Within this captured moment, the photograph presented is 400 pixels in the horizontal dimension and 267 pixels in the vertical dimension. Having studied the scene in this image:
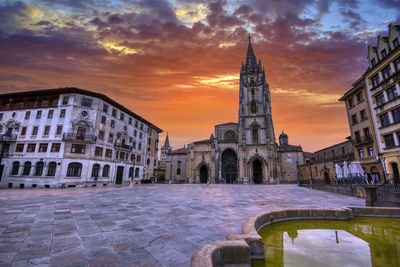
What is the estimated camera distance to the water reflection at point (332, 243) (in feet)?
11.2

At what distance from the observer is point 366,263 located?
3.31m

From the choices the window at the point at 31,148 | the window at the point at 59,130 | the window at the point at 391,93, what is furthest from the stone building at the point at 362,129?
the window at the point at 31,148

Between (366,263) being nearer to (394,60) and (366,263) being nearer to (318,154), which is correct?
(394,60)

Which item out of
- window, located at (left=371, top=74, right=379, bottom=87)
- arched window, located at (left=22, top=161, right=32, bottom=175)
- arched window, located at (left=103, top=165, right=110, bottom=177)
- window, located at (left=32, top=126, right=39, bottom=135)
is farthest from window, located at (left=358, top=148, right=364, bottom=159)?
window, located at (left=32, top=126, right=39, bottom=135)

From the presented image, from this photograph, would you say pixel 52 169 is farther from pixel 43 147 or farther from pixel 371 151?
pixel 371 151

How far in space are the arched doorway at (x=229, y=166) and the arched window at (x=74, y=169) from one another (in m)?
28.4

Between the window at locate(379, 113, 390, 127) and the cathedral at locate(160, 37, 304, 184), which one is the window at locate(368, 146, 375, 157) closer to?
the window at locate(379, 113, 390, 127)

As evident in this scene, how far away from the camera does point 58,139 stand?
2344 cm

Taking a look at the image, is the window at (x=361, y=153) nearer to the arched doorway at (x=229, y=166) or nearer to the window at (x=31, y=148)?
the arched doorway at (x=229, y=166)

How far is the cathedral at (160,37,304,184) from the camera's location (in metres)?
37.5

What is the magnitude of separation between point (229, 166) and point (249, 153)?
242 inches

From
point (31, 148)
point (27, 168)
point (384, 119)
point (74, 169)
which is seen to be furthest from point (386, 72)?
point (27, 168)

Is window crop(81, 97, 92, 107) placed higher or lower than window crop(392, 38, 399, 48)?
lower

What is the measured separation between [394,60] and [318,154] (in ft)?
106
